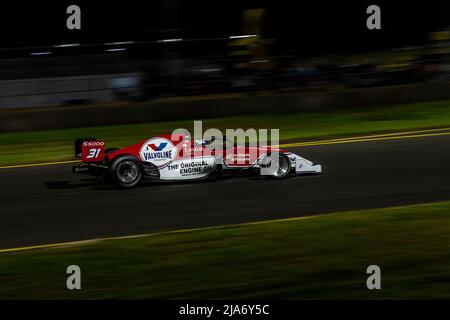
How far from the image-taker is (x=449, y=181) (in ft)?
42.0

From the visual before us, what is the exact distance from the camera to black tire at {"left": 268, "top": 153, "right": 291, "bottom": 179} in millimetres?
13078

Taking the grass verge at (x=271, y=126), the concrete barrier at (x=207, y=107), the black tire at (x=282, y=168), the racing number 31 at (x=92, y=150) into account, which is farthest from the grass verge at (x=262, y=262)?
the concrete barrier at (x=207, y=107)

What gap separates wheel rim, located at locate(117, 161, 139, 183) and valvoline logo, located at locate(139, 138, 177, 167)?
0.65 ft

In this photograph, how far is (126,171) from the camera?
501 inches

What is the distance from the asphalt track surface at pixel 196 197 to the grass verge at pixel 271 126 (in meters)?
1.97

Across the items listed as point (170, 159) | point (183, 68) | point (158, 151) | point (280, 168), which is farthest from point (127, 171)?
point (183, 68)

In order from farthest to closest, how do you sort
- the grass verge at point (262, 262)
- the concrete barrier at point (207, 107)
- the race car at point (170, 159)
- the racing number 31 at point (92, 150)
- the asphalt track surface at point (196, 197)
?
the concrete barrier at point (207, 107)
the race car at point (170, 159)
the racing number 31 at point (92, 150)
the asphalt track surface at point (196, 197)
the grass verge at point (262, 262)

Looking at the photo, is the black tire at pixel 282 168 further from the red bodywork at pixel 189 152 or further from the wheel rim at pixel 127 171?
the wheel rim at pixel 127 171

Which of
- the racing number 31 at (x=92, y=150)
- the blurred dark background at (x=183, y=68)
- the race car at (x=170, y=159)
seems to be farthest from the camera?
the blurred dark background at (x=183, y=68)

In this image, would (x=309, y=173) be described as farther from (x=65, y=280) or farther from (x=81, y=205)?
(x=65, y=280)

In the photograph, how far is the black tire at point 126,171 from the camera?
496 inches

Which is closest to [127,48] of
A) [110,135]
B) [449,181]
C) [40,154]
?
[110,135]

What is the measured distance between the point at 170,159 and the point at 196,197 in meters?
0.93
